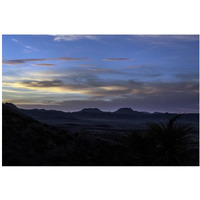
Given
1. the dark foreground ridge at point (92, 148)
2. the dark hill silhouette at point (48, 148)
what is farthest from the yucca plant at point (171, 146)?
the dark hill silhouette at point (48, 148)

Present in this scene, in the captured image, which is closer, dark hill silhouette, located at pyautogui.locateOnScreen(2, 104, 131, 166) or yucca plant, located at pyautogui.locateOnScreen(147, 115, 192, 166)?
dark hill silhouette, located at pyautogui.locateOnScreen(2, 104, 131, 166)

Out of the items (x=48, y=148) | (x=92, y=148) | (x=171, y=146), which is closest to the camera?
(x=171, y=146)

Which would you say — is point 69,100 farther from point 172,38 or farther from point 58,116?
point 58,116

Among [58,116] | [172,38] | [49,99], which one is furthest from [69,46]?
[58,116]

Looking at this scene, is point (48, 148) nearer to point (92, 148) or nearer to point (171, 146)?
point (92, 148)

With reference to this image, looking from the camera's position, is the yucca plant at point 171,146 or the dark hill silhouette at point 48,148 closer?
the dark hill silhouette at point 48,148

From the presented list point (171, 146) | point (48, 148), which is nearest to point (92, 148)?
point (48, 148)

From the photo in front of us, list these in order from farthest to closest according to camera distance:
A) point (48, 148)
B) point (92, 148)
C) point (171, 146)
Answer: point (92, 148), point (48, 148), point (171, 146)

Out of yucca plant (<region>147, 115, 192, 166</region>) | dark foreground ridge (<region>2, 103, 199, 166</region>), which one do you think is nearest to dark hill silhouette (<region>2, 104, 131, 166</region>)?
dark foreground ridge (<region>2, 103, 199, 166</region>)

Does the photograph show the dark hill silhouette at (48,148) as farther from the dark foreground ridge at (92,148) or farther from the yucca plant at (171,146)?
the yucca plant at (171,146)

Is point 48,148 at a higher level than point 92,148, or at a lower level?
higher

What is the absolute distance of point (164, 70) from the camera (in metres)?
11.5

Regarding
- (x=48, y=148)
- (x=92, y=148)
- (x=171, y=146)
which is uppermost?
(x=171, y=146)

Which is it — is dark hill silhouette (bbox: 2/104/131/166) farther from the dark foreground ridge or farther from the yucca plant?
the yucca plant
